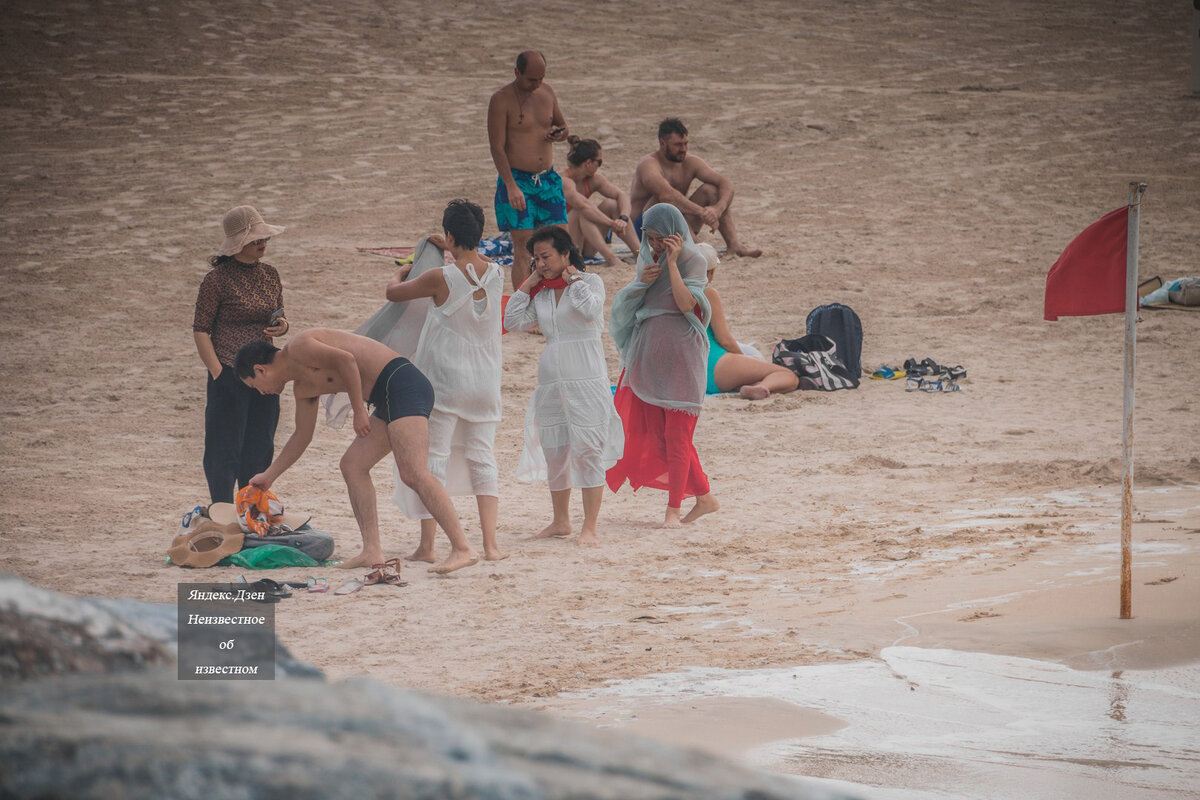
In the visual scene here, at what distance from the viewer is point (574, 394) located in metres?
6.56

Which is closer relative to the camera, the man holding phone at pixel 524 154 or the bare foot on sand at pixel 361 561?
the bare foot on sand at pixel 361 561

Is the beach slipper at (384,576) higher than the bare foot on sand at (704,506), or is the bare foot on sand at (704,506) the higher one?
the bare foot on sand at (704,506)

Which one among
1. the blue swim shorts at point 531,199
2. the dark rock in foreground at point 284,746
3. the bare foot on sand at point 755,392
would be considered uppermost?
the blue swim shorts at point 531,199

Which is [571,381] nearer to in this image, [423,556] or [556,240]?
[556,240]

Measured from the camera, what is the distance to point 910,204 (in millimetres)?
14469

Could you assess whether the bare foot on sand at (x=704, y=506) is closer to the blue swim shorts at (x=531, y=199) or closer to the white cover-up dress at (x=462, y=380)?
the white cover-up dress at (x=462, y=380)

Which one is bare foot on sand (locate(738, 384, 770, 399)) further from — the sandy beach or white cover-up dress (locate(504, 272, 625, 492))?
white cover-up dress (locate(504, 272, 625, 492))

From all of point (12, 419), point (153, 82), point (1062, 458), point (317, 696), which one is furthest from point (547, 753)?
point (153, 82)

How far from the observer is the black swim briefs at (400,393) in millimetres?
5926

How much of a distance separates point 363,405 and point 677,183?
622 centimetres

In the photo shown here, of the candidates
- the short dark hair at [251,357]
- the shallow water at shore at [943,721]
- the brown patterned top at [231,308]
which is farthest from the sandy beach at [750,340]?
the brown patterned top at [231,308]

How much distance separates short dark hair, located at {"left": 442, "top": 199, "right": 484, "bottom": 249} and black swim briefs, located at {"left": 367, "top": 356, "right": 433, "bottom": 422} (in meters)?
0.65

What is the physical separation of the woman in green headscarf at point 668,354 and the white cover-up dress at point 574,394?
0.43 m

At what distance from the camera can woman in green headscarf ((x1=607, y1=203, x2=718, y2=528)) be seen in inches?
273
